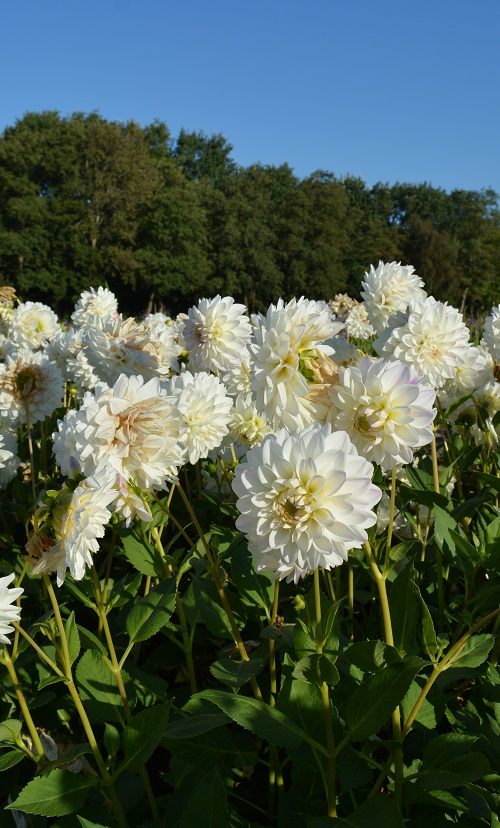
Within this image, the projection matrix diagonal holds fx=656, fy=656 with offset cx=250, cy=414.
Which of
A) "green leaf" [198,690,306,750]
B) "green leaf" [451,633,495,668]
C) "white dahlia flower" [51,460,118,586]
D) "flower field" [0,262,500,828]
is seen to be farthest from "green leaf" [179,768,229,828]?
"green leaf" [451,633,495,668]

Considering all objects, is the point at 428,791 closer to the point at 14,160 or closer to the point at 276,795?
the point at 276,795

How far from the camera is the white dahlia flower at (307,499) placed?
3.99ft

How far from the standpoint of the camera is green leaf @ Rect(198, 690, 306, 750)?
1286 mm

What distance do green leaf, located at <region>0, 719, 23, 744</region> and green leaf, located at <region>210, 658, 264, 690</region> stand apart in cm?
51

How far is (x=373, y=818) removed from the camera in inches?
47.7

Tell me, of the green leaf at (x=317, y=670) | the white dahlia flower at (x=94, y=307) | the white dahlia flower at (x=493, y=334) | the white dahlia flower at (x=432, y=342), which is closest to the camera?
the green leaf at (x=317, y=670)

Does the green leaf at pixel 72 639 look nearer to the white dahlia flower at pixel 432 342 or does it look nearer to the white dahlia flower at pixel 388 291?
the white dahlia flower at pixel 432 342

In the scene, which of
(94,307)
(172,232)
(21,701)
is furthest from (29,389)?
(172,232)

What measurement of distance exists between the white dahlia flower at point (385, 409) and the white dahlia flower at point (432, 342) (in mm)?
665

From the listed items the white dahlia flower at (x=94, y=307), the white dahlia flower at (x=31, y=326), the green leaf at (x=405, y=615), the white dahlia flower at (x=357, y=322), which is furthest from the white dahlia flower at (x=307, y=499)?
the white dahlia flower at (x=357, y=322)

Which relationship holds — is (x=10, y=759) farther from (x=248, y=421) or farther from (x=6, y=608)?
(x=248, y=421)

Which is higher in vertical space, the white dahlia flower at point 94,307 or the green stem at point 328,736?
the white dahlia flower at point 94,307

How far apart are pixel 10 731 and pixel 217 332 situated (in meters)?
1.44

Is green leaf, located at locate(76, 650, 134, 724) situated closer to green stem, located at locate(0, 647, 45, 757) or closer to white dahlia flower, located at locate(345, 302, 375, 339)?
green stem, located at locate(0, 647, 45, 757)
